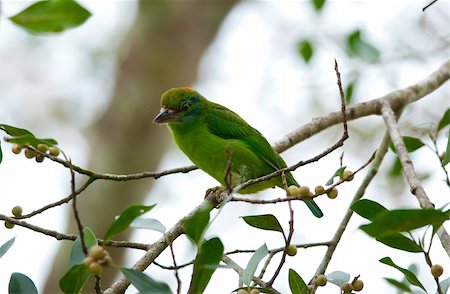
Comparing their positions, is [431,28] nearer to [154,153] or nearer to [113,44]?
[154,153]

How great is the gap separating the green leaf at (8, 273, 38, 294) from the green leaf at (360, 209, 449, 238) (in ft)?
3.34

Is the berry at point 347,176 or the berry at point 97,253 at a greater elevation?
the berry at point 347,176

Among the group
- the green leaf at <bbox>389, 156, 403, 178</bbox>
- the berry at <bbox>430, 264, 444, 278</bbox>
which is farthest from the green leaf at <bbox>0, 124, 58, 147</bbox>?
the green leaf at <bbox>389, 156, 403, 178</bbox>

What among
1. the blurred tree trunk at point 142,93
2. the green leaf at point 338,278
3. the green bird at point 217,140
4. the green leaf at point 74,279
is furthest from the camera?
the blurred tree trunk at point 142,93

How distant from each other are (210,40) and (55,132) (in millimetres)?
4391

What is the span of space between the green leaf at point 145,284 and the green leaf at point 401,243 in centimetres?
82

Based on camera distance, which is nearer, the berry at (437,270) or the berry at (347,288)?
the berry at (437,270)

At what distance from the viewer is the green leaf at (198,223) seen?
1.96 m

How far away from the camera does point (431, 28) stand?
784cm

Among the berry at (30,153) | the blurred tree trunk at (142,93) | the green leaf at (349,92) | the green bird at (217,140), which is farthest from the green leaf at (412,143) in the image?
the blurred tree trunk at (142,93)

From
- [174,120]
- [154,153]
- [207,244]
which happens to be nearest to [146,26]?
[154,153]

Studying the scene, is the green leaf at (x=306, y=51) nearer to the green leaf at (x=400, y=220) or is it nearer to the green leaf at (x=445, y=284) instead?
the green leaf at (x=445, y=284)

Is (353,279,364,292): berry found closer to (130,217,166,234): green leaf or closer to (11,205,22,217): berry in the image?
(130,217,166,234): green leaf

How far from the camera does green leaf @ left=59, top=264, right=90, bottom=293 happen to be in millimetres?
1983
